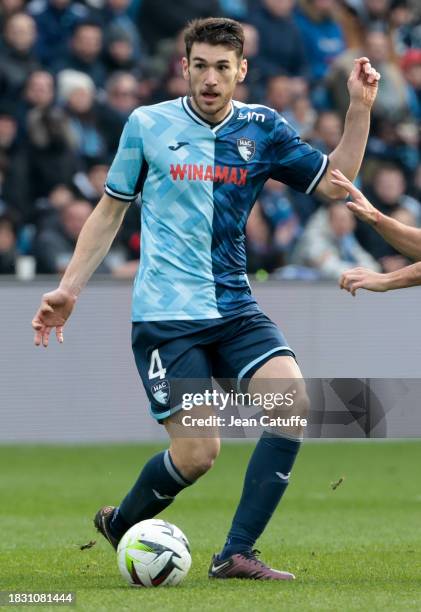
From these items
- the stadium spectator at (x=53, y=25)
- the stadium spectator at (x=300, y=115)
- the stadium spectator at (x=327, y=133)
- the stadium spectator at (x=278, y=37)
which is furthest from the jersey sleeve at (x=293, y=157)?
the stadium spectator at (x=278, y=37)

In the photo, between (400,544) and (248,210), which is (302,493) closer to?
(400,544)

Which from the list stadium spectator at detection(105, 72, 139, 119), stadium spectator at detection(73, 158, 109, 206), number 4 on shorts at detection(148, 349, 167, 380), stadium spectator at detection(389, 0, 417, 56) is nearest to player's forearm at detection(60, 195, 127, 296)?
number 4 on shorts at detection(148, 349, 167, 380)

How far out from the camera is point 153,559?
642 cm

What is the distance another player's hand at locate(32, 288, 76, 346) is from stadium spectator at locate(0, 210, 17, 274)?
7.22m

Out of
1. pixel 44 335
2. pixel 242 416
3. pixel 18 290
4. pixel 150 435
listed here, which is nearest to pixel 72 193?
pixel 18 290

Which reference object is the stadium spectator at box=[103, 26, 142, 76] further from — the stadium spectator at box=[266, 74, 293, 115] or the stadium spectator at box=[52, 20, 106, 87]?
the stadium spectator at box=[266, 74, 293, 115]

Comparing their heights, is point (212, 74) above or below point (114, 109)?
above

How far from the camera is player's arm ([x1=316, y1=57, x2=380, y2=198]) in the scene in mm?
6895

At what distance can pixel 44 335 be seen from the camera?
6801 millimetres

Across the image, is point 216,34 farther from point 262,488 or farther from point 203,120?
point 262,488

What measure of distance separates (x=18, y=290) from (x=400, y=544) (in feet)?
22.4

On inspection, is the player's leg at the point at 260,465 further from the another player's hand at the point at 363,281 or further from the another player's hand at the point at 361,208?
the another player's hand at the point at 361,208

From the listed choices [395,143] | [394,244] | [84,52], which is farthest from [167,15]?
[394,244]

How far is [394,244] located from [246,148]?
2.87 feet
